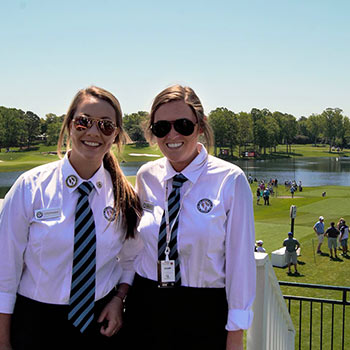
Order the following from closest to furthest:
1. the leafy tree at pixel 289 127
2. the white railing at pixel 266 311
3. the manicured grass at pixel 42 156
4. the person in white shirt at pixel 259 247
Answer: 1. the white railing at pixel 266 311
2. the person in white shirt at pixel 259 247
3. the manicured grass at pixel 42 156
4. the leafy tree at pixel 289 127

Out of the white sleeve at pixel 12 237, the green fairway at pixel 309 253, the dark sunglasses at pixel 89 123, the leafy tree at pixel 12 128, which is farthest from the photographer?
the leafy tree at pixel 12 128

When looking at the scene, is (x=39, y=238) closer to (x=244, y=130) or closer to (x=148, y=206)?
(x=148, y=206)

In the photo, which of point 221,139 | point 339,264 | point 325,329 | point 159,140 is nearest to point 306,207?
point 339,264

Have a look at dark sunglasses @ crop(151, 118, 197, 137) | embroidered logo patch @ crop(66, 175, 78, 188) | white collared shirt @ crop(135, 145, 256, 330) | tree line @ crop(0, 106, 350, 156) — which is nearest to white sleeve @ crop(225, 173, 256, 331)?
white collared shirt @ crop(135, 145, 256, 330)

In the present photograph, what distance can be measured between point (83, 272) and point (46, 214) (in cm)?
38

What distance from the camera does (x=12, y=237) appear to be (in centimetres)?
227

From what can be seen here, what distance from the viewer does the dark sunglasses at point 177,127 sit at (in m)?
2.56

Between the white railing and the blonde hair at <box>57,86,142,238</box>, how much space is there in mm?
872

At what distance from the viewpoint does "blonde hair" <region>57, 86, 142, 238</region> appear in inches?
101

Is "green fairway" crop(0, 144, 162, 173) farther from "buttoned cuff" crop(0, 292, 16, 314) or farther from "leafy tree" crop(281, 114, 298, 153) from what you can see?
"leafy tree" crop(281, 114, 298, 153)

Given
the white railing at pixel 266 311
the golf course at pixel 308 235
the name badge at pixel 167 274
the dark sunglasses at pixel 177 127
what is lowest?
the golf course at pixel 308 235

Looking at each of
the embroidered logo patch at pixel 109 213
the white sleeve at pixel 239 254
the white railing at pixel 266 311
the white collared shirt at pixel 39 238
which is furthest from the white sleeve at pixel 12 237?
the white railing at pixel 266 311

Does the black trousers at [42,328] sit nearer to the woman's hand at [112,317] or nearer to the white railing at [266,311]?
the woman's hand at [112,317]

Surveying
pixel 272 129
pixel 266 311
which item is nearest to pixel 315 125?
pixel 272 129
